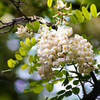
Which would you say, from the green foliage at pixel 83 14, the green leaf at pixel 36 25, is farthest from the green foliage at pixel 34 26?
the green foliage at pixel 83 14

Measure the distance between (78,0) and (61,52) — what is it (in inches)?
42.9

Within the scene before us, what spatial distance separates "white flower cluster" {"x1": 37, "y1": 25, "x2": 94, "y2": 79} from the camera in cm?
65

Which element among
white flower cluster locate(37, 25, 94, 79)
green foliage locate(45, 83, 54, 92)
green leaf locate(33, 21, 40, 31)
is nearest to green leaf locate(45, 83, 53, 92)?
green foliage locate(45, 83, 54, 92)

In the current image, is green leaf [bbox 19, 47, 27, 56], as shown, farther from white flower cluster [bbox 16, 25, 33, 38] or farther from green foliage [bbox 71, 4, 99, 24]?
green foliage [bbox 71, 4, 99, 24]

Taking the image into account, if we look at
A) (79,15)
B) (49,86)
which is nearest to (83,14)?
(79,15)

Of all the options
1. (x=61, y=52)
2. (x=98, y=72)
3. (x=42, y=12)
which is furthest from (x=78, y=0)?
(x=61, y=52)

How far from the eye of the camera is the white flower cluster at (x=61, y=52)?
0.65 m

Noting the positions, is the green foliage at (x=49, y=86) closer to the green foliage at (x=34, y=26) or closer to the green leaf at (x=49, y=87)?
the green leaf at (x=49, y=87)

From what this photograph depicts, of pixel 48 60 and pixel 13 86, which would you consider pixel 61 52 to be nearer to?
pixel 48 60

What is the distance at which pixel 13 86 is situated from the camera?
77.2 inches

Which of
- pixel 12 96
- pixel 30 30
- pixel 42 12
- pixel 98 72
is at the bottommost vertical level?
pixel 12 96

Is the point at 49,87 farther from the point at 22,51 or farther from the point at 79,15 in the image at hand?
the point at 79,15

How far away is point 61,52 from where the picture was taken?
655mm

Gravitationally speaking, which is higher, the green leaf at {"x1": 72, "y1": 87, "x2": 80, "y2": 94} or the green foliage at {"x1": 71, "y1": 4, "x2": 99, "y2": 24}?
the green foliage at {"x1": 71, "y1": 4, "x2": 99, "y2": 24}
